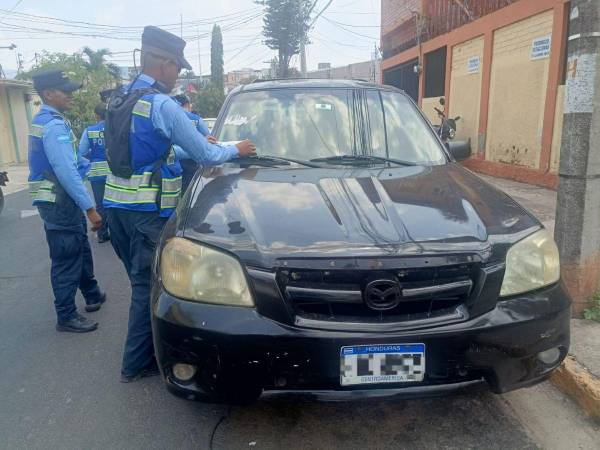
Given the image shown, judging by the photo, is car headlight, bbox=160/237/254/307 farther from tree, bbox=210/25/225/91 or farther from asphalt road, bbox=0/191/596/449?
tree, bbox=210/25/225/91

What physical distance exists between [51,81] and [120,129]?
1.32 m

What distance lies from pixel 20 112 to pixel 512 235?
24.1m

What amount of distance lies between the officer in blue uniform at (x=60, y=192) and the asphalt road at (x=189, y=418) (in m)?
0.52

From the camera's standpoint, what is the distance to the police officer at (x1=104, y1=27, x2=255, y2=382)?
279cm

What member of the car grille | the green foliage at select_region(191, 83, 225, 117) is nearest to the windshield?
the car grille

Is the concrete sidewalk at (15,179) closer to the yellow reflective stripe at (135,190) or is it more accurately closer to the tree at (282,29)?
the yellow reflective stripe at (135,190)

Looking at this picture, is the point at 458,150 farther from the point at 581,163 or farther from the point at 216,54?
the point at 216,54

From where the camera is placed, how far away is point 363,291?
196 centimetres

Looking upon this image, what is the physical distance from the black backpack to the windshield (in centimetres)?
74

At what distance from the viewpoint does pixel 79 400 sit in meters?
2.82

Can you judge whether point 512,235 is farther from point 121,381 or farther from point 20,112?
point 20,112

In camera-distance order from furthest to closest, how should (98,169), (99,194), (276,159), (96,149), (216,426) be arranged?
1. (99,194)
2. (98,169)
3. (96,149)
4. (276,159)
5. (216,426)

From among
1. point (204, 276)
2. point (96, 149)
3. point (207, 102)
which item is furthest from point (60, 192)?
point (207, 102)

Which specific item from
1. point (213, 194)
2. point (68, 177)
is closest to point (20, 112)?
point (68, 177)
